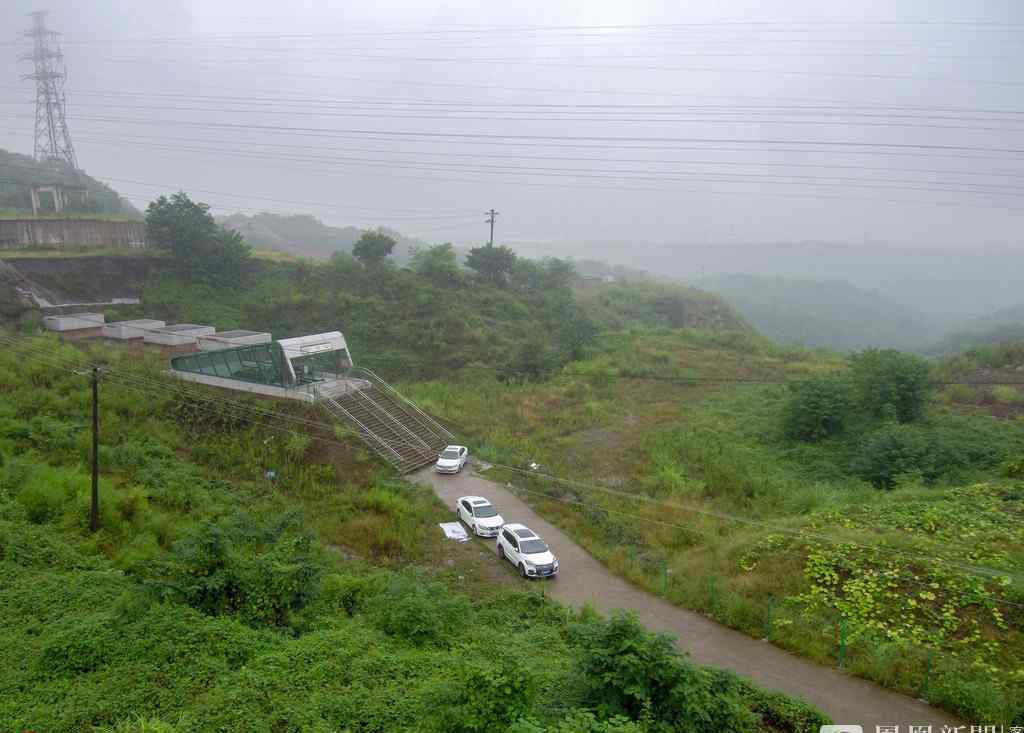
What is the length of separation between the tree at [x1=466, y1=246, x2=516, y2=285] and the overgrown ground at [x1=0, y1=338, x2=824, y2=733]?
32074 millimetres

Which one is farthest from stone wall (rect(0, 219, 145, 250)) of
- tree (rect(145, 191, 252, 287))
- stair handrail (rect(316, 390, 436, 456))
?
stair handrail (rect(316, 390, 436, 456))

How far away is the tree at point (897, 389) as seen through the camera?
2408 cm

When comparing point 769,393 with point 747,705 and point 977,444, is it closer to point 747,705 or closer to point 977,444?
point 977,444

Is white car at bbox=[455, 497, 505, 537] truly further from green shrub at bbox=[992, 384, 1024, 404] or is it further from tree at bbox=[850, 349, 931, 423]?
green shrub at bbox=[992, 384, 1024, 404]

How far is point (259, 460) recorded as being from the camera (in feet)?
67.4

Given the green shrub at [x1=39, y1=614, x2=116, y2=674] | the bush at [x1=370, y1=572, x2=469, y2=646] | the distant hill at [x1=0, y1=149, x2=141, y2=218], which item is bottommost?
the bush at [x1=370, y1=572, x2=469, y2=646]

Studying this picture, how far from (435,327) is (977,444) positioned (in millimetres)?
29551

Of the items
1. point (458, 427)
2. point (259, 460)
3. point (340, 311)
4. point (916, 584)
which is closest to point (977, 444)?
point (916, 584)

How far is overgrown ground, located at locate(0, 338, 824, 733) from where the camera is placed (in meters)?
7.53

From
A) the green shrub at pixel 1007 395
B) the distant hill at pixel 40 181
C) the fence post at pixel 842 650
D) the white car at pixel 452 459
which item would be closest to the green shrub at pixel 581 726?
the fence post at pixel 842 650

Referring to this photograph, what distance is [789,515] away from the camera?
1764 centimetres

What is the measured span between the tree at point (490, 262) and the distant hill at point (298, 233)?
1788 inches

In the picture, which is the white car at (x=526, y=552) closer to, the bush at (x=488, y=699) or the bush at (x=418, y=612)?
the bush at (x=418, y=612)

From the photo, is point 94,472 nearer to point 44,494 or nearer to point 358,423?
point 44,494
